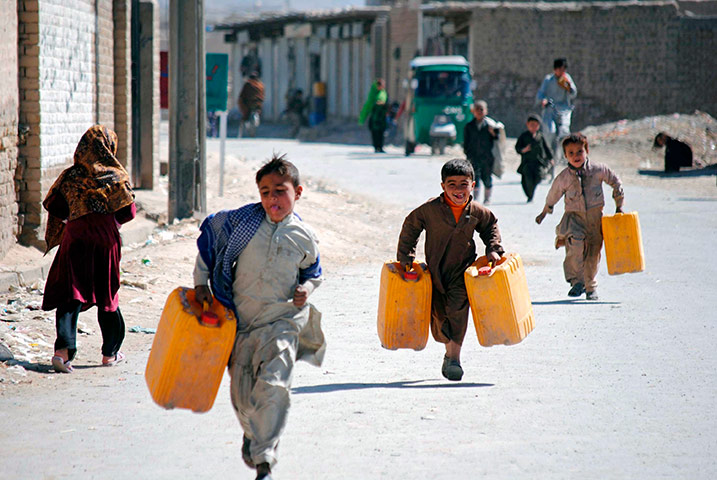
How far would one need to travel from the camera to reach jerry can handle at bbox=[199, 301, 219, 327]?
420cm

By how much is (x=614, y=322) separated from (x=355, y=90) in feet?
107

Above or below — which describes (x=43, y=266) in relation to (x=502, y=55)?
A: below

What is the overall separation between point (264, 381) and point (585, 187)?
5127 millimetres

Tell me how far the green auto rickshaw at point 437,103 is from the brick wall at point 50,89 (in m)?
13.7

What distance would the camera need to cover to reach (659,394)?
5.48 metres

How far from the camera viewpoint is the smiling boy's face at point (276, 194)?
14.0 ft

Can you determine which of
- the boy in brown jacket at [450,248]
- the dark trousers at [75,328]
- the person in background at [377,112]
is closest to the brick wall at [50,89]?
the dark trousers at [75,328]

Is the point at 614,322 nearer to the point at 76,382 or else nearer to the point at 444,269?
the point at 444,269

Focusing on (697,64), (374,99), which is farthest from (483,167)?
(697,64)

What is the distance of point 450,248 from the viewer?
584 cm

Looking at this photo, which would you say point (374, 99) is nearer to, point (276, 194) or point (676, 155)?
point (676, 155)

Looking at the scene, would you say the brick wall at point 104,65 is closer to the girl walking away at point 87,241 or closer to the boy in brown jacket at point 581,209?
the boy in brown jacket at point 581,209

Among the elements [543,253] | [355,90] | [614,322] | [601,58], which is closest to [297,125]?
[355,90]

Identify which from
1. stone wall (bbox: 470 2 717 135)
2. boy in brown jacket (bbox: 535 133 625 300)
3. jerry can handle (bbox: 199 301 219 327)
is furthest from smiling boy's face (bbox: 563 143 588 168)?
stone wall (bbox: 470 2 717 135)
